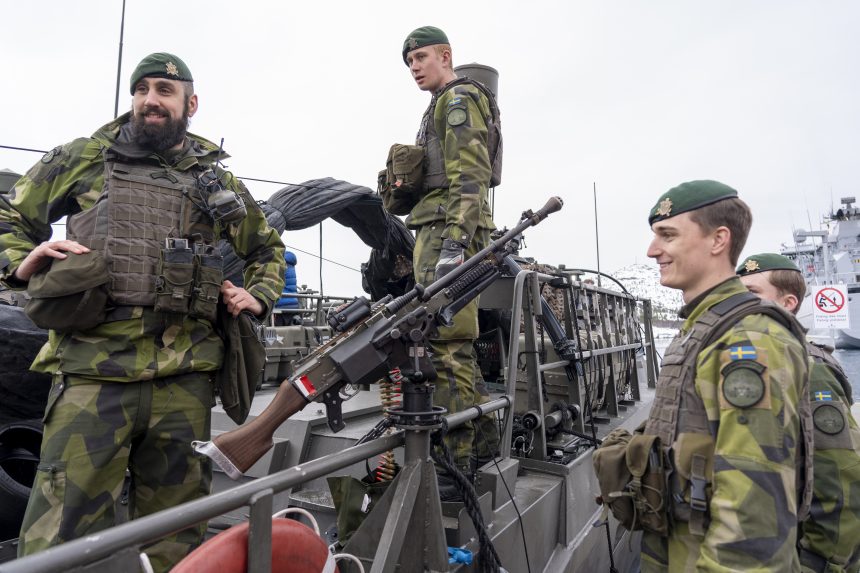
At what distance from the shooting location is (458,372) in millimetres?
2912

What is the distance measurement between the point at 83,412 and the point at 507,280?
2.39 meters

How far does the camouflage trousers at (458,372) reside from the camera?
2.83 meters

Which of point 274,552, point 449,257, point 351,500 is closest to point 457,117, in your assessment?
point 449,257

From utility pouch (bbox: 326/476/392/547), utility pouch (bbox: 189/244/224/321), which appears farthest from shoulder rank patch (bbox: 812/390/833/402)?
utility pouch (bbox: 189/244/224/321)

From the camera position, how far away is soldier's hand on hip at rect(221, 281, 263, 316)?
2355mm

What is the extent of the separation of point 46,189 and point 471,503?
1943mm

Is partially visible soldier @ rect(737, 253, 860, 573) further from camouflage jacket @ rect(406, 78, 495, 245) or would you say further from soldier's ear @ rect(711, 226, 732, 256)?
camouflage jacket @ rect(406, 78, 495, 245)

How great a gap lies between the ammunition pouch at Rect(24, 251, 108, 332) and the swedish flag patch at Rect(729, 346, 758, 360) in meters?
1.95

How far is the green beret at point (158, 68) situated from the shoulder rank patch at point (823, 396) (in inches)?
109

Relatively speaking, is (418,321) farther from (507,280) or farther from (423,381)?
(507,280)

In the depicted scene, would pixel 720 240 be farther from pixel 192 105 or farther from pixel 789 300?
pixel 192 105

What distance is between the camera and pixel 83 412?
6.73 feet

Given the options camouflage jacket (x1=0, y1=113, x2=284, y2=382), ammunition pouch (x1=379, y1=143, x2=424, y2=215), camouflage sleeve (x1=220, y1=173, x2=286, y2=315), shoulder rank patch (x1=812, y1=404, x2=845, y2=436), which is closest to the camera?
camouflage jacket (x1=0, y1=113, x2=284, y2=382)

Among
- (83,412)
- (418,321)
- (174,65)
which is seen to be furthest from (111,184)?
(418,321)
